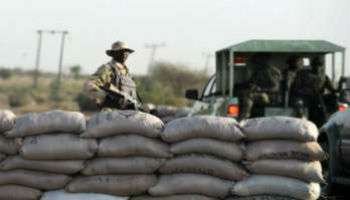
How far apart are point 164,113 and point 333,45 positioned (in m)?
3.33

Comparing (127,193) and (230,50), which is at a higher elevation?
(230,50)

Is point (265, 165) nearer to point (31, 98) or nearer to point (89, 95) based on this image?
point (89, 95)

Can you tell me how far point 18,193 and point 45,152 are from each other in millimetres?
476

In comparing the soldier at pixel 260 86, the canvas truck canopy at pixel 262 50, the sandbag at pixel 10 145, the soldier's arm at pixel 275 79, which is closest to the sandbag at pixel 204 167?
the sandbag at pixel 10 145

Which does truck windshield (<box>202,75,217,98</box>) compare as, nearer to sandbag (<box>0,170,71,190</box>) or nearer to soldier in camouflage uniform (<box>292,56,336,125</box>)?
soldier in camouflage uniform (<box>292,56,336,125</box>)

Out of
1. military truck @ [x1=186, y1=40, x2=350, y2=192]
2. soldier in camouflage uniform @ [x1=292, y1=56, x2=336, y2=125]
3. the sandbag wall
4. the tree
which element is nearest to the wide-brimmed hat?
the sandbag wall

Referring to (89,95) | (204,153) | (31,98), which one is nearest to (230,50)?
(89,95)

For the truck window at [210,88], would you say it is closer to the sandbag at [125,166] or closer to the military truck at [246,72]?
the military truck at [246,72]

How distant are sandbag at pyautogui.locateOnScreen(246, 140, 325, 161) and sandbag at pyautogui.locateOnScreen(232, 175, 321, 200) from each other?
0.18 metres

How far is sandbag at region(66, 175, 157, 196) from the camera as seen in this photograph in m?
7.05

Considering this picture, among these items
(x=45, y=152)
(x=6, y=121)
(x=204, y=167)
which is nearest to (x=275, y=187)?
(x=204, y=167)

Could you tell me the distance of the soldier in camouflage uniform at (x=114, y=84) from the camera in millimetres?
8266

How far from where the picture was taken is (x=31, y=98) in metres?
81.9

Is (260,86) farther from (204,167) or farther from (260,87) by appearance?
(204,167)
